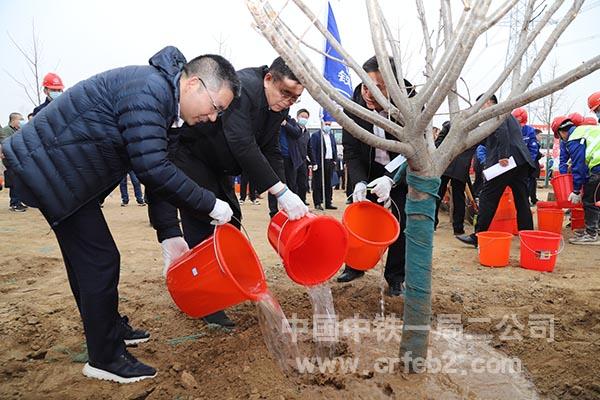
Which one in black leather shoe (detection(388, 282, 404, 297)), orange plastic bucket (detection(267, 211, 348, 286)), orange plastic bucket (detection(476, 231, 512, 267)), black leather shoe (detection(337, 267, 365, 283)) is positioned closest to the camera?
orange plastic bucket (detection(267, 211, 348, 286))

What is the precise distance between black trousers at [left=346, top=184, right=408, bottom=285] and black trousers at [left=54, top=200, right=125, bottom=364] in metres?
1.96

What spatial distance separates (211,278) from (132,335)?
2.93ft

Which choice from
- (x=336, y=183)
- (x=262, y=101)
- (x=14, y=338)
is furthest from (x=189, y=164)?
(x=336, y=183)

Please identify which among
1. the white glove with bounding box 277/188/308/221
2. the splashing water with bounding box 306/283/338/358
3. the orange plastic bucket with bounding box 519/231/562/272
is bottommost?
the orange plastic bucket with bounding box 519/231/562/272

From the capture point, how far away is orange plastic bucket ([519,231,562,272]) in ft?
12.7

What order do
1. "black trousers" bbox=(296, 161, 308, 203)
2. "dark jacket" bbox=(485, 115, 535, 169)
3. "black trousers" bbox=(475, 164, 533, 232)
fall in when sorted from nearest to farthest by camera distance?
"dark jacket" bbox=(485, 115, 535, 169), "black trousers" bbox=(475, 164, 533, 232), "black trousers" bbox=(296, 161, 308, 203)

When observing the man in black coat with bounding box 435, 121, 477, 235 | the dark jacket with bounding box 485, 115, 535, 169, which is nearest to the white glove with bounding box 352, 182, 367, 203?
the dark jacket with bounding box 485, 115, 535, 169

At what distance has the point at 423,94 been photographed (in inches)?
66.9

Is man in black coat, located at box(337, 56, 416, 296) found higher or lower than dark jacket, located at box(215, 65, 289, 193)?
lower

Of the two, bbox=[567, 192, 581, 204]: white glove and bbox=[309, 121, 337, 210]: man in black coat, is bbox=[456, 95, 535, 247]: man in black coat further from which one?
bbox=[309, 121, 337, 210]: man in black coat

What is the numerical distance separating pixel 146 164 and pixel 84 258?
1.89 feet

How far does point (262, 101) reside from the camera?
2531mm

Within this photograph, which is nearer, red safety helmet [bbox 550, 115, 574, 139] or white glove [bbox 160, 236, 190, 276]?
white glove [bbox 160, 236, 190, 276]

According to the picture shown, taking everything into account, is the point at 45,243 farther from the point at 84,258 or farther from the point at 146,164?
the point at 146,164
